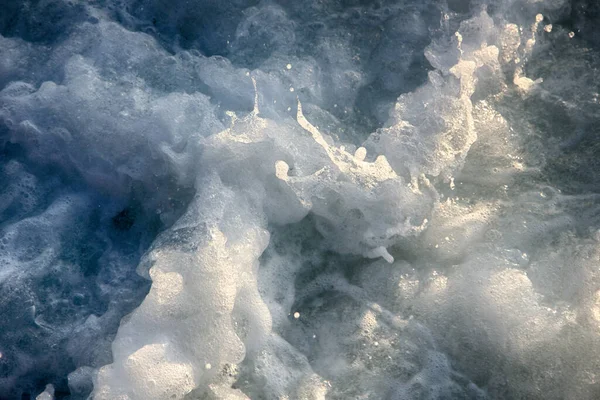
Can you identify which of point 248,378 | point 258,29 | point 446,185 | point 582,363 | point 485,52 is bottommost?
point 248,378

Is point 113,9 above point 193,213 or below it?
above

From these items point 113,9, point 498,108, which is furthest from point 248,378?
point 113,9

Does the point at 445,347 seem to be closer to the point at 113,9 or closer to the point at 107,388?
the point at 107,388

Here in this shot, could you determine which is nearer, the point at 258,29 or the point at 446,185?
the point at 446,185

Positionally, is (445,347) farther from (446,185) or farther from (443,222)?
(446,185)

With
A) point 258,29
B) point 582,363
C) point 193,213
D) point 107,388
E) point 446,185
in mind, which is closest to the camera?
point 107,388

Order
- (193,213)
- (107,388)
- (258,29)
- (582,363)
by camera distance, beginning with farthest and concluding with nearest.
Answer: (258,29), (193,213), (582,363), (107,388)
